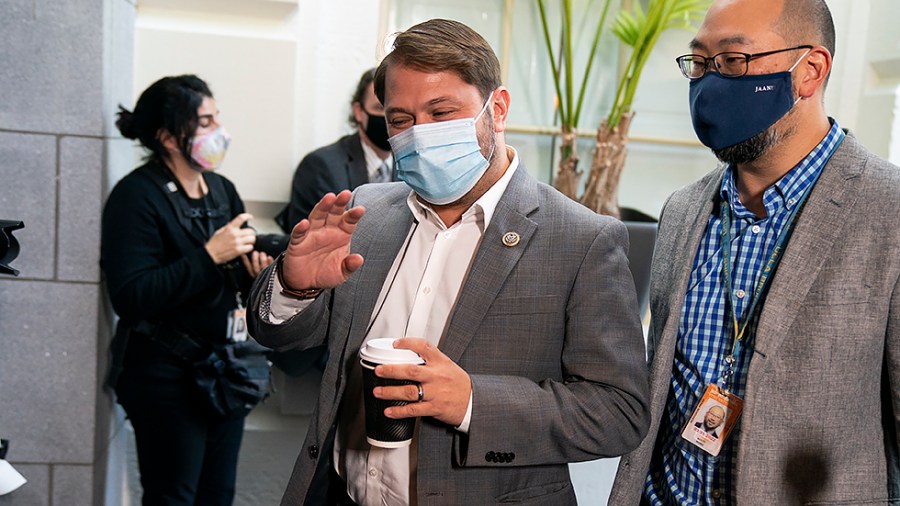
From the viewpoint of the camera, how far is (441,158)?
139cm

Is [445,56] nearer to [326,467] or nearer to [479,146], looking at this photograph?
[479,146]

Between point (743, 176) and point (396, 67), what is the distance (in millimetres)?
642

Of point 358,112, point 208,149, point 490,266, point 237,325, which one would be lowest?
point 237,325

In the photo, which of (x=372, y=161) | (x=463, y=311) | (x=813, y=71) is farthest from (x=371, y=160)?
(x=813, y=71)

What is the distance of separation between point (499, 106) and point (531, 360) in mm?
472

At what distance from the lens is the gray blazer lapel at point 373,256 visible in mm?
1457

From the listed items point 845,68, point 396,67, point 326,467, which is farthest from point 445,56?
point 845,68

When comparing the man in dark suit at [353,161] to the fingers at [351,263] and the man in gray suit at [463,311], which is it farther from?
the fingers at [351,263]

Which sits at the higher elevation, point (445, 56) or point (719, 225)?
point (445, 56)

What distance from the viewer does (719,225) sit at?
4.92 ft

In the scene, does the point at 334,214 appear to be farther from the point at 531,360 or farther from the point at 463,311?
the point at 531,360

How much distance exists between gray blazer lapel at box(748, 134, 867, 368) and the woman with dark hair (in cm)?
148

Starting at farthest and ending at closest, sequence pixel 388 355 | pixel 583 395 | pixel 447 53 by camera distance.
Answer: pixel 447 53, pixel 583 395, pixel 388 355

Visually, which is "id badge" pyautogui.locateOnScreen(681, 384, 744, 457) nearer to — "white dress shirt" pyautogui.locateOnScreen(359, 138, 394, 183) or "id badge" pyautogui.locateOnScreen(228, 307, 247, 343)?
"id badge" pyautogui.locateOnScreen(228, 307, 247, 343)
